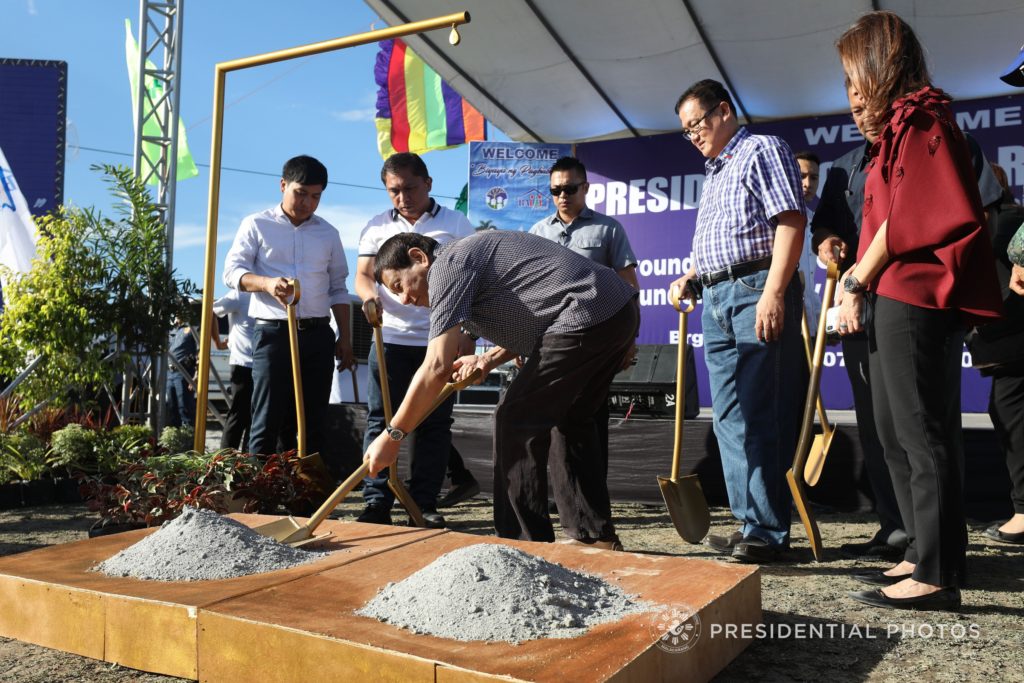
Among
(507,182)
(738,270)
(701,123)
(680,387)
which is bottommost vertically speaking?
(680,387)

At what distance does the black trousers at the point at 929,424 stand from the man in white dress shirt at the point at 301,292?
2.69 metres

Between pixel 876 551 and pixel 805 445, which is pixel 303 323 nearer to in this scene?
pixel 805 445

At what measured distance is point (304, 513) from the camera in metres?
3.63

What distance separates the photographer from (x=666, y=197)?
7867 mm

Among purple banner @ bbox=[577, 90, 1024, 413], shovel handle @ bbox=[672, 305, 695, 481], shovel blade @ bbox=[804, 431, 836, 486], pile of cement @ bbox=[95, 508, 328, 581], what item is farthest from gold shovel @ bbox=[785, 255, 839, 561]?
purple banner @ bbox=[577, 90, 1024, 413]

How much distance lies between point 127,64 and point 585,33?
6.51 m

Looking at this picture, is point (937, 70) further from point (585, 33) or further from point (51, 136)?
point (51, 136)

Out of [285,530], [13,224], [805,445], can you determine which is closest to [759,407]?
[805,445]

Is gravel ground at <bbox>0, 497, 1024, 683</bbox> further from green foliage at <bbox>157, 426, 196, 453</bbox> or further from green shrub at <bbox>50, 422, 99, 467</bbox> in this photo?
green foliage at <bbox>157, 426, 196, 453</bbox>

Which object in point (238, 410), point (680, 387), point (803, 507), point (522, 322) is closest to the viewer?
point (522, 322)

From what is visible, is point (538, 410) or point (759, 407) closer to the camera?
point (538, 410)

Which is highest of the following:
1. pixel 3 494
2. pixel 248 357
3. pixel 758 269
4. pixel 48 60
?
pixel 48 60

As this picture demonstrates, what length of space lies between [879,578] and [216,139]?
3.36 metres

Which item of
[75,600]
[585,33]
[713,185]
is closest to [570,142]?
[585,33]
